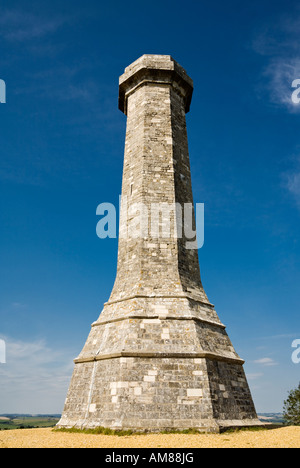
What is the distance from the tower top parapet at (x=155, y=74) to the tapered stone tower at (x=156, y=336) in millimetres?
1151

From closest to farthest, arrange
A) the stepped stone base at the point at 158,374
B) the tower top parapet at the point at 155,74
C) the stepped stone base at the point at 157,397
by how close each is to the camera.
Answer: the stepped stone base at the point at 157,397 < the stepped stone base at the point at 158,374 < the tower top parapet at the point at 155,74

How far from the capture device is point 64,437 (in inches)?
316

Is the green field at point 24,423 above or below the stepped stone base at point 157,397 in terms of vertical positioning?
below

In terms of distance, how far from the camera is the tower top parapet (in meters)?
14.7

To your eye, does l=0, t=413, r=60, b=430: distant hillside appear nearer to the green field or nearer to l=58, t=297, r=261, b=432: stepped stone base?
the green field

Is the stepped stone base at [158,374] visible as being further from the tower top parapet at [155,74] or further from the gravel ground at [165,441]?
the tower top parapet at [155,74]

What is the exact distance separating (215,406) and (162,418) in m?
1.51

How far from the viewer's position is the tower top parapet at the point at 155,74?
1472cm

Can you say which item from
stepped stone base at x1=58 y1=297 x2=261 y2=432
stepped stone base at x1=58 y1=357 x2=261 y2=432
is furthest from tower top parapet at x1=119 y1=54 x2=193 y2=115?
stepped stone base at x1=58 y1=357 x2=261 y2=432

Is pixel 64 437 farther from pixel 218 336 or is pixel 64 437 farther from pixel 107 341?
pixel 218 336

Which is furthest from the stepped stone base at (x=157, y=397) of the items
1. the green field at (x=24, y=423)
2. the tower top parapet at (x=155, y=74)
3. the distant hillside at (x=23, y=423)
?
the green field at (x=24, y=423)

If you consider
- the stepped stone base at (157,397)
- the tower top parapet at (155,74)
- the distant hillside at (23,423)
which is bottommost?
the distant hillside at (23,423)

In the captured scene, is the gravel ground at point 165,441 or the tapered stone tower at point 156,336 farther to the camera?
the tapered stone tower at point 156,336
